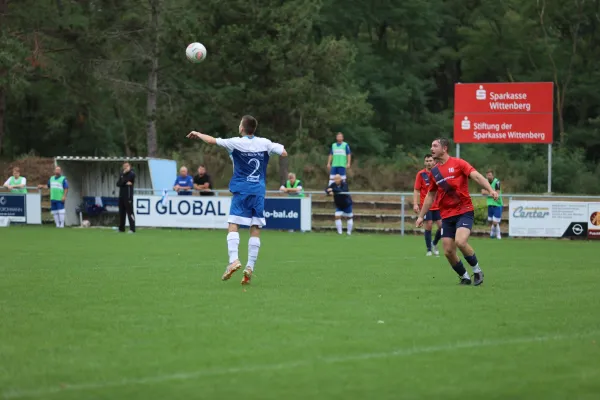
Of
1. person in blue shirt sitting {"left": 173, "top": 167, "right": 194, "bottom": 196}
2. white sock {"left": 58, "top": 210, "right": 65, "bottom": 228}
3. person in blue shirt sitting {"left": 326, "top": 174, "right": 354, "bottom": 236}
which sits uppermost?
person in blue shirt sitting {"left": 173, "top": 167, "right": 194, "bottom": 196}

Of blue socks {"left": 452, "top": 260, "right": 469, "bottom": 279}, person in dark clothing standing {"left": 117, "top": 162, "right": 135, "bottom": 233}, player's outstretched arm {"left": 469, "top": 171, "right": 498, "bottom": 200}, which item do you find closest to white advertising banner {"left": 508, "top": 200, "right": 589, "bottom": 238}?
person in dark clothing standing {"left": 117, "top": 162, "right": 135, "bottom": 233}

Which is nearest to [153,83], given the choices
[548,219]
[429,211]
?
[548,219]

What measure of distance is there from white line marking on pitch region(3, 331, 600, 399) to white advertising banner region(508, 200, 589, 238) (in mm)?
20095

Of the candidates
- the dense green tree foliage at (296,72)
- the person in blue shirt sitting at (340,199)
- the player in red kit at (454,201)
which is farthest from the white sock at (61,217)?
the player in red kit at (454,201)

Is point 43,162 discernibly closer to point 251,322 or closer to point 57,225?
point 57,225

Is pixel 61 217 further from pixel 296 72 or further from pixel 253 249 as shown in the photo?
pixel 253 249

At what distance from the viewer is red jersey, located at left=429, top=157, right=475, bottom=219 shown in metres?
12.8

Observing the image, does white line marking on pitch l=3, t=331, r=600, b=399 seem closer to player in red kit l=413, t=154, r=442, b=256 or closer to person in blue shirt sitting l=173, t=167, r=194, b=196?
player in red kit l=413, t=154, r=442, b=256

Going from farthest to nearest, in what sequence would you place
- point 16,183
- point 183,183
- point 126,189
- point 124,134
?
point 124,134
point 16,183
point 183,183
point 126,189

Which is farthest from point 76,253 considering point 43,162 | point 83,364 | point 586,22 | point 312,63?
point 586,22

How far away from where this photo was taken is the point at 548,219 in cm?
2844

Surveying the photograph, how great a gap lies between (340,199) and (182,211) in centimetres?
540

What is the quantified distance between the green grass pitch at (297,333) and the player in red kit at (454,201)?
0.39m

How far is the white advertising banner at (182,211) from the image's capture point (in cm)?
3148
